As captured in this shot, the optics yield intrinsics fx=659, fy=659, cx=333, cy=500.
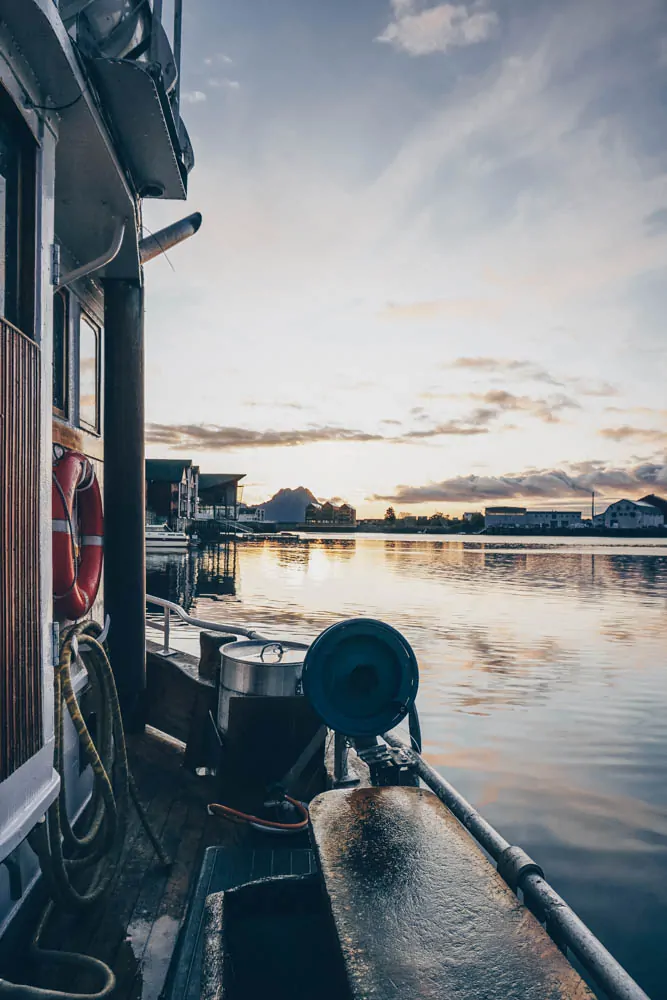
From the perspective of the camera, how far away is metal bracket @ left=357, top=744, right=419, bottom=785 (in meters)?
4.26

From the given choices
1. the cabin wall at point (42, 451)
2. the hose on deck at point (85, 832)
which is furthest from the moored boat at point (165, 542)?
A: the cabin wall at point (42, 451)

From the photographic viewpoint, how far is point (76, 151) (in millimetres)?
3793

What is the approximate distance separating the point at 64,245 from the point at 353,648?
12.0ft

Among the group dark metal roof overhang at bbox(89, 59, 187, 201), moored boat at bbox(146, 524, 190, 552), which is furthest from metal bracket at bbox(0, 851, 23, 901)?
moored boat at bbox(146, 524, 190, 552)

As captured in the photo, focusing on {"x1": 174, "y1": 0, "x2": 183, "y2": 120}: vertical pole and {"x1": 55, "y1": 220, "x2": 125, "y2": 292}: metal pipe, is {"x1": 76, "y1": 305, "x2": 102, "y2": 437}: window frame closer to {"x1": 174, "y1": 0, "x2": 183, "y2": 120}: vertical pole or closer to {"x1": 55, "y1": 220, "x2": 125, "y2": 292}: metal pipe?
{"x1": 55, "y1": 220, "x2": 125, "y2": 292}: metal pipe

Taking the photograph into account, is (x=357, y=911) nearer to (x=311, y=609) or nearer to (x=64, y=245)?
(x=64, y=245)

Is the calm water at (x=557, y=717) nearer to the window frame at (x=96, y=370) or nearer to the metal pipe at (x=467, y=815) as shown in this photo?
the metal pipe at (x=467, y=815)

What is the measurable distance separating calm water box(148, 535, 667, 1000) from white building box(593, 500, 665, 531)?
170880mm

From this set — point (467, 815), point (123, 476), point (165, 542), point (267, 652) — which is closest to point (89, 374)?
point (123, 476)

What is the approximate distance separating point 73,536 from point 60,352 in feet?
4.79

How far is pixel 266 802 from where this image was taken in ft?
15.4

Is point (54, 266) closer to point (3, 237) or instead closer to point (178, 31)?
point (3, 237)

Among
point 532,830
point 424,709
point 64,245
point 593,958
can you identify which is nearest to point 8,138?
point 64,245

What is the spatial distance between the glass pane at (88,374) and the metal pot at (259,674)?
2.22 metres
